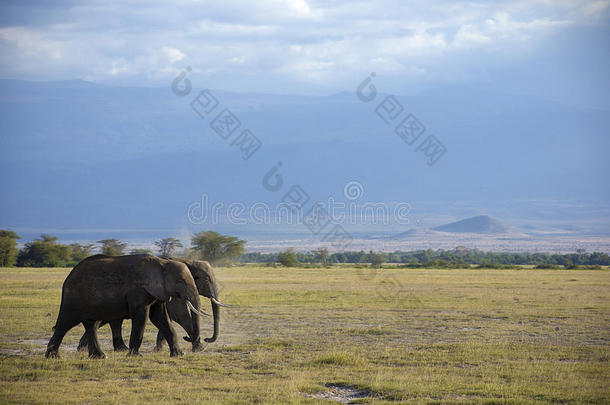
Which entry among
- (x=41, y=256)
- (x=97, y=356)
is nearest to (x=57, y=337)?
(x=97, y=356)

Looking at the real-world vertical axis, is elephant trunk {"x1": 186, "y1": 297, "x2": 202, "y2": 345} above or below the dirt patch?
above

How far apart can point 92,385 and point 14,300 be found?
59.2 ft

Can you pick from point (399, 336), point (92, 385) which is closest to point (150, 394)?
point (92, 385)

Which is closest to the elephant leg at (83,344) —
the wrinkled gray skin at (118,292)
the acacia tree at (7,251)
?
the wrinkled gray skin at (118,292)

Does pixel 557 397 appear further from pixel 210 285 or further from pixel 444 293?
pixel 444 293

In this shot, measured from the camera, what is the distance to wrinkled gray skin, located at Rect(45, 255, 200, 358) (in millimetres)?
16797

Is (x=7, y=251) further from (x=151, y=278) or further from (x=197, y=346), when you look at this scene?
(x=151, y=278)

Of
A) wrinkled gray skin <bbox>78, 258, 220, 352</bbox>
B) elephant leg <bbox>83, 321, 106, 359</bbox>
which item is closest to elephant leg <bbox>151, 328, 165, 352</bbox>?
wrinkled gray skin <bbox>78, 258, 220, 352</bbox>

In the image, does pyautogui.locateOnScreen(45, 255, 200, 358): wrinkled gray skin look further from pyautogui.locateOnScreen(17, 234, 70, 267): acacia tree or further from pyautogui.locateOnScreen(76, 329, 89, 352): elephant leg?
pyautogui.locateOnScreen(17, 234, 70, 267): acacia tree

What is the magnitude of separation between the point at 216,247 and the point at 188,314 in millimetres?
58175

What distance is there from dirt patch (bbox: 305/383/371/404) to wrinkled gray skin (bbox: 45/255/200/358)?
4.37 m

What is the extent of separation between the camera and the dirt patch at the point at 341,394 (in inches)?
A: 526

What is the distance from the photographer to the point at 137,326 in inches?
667

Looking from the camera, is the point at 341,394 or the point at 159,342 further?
the point at 159,342
